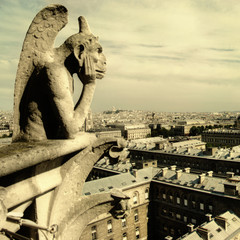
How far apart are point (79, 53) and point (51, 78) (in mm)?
783

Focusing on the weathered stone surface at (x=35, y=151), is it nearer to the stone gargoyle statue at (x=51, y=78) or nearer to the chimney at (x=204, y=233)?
the stone gargoyle statue at (x=51, y=78)

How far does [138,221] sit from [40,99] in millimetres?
38188

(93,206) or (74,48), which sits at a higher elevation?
(74,48)

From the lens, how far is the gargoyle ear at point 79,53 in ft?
16.4

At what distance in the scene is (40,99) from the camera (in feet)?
16.2

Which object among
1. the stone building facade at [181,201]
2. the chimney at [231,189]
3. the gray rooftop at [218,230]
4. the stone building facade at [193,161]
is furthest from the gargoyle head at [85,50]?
the stone building facade at [193,161]

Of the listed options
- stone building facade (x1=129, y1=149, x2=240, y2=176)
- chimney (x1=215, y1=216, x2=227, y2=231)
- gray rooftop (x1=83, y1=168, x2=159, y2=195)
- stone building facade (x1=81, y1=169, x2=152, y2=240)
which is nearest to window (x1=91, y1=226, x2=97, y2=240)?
stone building facade (x1=81, y1=169, x2=152, y2=240)

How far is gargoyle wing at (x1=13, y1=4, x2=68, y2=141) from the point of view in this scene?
475 cm

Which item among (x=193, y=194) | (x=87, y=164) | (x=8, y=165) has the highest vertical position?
(x=8, y=165)

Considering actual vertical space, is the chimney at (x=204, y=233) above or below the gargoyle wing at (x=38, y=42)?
below

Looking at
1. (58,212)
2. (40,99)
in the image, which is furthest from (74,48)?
(58,212)

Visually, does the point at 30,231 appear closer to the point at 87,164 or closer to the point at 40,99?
the point at 87,164

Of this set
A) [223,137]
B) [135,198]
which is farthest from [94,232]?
[223,137]

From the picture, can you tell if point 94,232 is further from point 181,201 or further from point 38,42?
point 38,42
